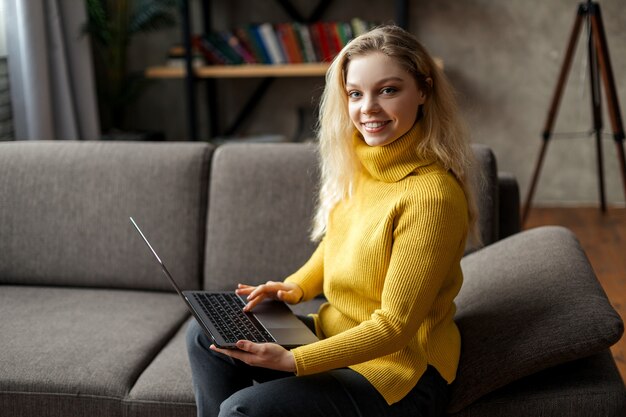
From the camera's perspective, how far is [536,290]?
1628mm

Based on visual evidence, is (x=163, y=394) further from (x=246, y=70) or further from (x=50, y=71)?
(x=246, y=70)

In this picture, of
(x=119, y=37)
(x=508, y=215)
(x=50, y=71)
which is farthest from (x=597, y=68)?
(x=50, y=71)

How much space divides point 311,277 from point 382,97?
0.45 m

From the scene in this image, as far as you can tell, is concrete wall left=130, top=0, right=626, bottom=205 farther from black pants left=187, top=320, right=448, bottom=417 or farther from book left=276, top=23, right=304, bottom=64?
black pants left=187, top=320, right=448, bottom=417

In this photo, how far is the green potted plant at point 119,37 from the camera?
388cm

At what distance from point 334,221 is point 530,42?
9.24 feet

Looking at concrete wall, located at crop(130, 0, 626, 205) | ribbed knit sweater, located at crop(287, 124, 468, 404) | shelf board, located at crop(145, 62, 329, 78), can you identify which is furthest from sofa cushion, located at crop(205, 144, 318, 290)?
concrete wall, located at crop(130, 0, 626, 205)

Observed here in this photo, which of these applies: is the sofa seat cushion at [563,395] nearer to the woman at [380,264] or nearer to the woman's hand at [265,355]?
the woman at [380,264]

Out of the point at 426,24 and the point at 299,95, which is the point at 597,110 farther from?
the point at 299,95

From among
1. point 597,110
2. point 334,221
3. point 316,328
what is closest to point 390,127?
point 334,221

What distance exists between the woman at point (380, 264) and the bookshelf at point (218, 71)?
2337 mm

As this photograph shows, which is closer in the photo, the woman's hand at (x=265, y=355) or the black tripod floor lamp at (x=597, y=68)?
the woman's hand at (x=265, y=355)

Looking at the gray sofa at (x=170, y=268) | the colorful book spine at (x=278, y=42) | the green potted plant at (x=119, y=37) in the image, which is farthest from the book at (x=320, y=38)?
the gray sofa at (x=170, y=268)

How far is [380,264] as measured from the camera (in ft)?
4.71
